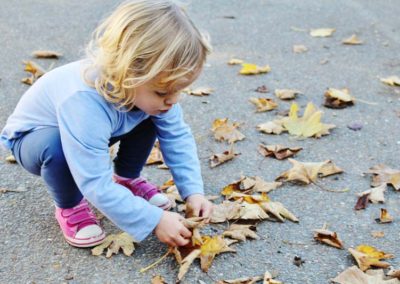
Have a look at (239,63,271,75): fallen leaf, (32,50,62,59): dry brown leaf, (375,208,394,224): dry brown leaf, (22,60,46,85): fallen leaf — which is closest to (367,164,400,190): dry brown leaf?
(375,208,394,224): dry brown leaf

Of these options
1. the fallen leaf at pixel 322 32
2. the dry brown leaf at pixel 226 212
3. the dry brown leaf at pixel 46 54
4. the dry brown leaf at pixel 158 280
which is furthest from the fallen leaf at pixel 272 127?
the fallen leaf at pixel 322 32

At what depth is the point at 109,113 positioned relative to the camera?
1.84 metres

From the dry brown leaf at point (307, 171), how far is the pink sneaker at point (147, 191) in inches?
19.7

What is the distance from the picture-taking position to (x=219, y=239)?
1.98 m

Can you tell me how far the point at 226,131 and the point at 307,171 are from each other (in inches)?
19.9

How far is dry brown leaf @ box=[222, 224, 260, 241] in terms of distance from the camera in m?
2.05

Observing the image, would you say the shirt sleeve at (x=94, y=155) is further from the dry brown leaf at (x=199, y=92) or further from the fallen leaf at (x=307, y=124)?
the dry brown leaf at (x=199, y=92)

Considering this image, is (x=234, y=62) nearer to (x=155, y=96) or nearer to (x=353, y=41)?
(x=353, y=41)

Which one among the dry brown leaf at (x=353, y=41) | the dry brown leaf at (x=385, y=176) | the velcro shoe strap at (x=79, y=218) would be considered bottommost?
the dry brown leaf at (x=353, y=41)

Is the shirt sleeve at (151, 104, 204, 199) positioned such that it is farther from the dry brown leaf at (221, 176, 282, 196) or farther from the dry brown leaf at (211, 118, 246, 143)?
the dry brown leaf at (211, 118, 246, 143)

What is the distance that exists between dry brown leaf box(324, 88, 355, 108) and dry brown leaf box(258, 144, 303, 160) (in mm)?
586

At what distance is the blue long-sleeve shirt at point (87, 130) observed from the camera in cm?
179

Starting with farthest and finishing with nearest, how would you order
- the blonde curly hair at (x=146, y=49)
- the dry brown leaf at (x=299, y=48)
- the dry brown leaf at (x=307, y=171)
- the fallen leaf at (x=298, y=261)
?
1. the dry brown leaf at (x=299, y=48)
2. the dry brown leaf at (x=307, y=171)
3. the fallen leaf at (x=298, y=261)
4. the blonde curly hair at (x=146, y=49)

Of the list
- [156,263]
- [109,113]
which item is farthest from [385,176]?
[109,113]
